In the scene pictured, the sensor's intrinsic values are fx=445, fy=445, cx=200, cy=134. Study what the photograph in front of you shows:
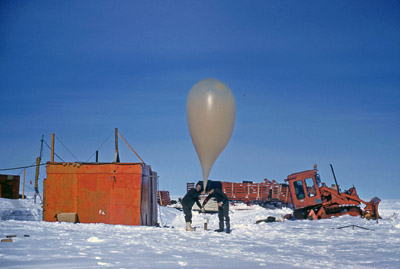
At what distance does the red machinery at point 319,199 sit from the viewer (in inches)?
838

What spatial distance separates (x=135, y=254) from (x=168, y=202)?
3409cm

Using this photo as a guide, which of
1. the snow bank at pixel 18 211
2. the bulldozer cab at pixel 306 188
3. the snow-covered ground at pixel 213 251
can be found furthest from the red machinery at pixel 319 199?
the snow bank at pixel 18 211

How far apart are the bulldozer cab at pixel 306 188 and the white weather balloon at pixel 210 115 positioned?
10.1m

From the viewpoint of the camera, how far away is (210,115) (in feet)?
38.4

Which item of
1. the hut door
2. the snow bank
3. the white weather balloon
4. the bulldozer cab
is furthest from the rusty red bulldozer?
the snow bank

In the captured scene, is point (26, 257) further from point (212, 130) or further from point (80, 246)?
point (212, 130)

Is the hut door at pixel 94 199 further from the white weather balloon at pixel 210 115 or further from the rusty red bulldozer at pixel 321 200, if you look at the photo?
the rusty red bulldozer at pixel 321 200

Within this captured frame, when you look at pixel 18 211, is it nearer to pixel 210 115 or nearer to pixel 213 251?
pixel 210 115

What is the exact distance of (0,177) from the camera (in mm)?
45188

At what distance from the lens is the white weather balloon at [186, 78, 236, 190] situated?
1173 cm

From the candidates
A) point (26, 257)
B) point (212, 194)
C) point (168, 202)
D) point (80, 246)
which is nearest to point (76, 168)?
point (212, 194)

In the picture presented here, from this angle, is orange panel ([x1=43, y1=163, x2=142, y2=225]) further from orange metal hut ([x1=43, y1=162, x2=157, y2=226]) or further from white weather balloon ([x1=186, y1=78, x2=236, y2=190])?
white weather balloon ([x1=186, y1=78, x2=236, y2=190])

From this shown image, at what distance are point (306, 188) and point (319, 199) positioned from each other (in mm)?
787

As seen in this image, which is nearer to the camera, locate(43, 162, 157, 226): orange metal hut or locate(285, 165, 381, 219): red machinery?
locate(43, 162, 157, 226): orange metal hut
